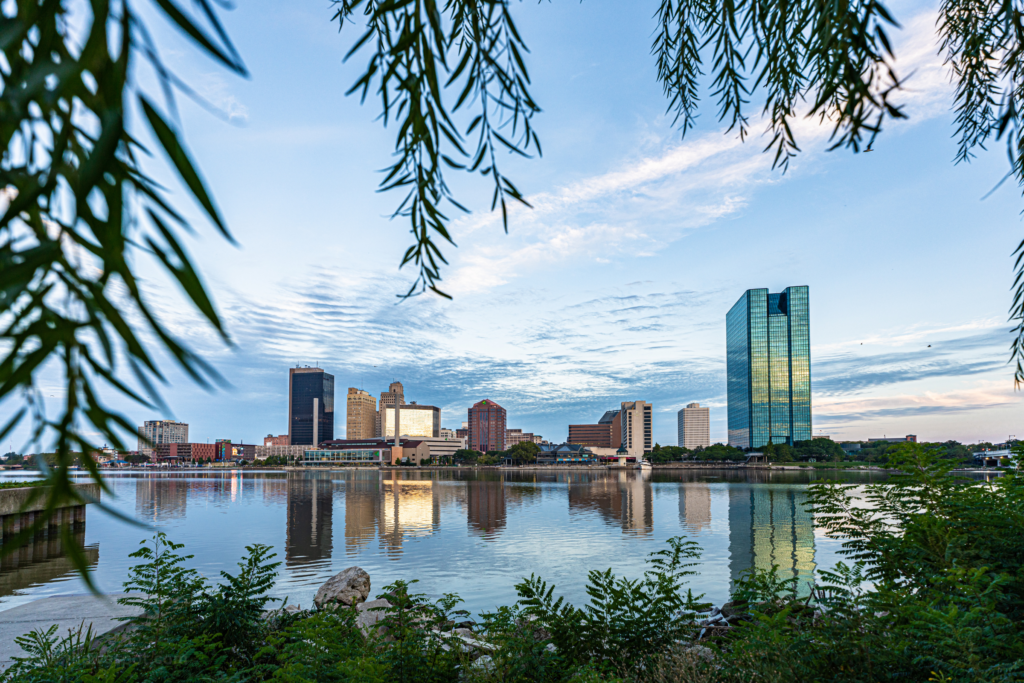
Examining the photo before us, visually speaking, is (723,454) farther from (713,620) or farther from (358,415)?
(713,620)

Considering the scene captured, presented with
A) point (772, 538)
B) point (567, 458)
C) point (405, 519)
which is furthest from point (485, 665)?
point (567, 458)

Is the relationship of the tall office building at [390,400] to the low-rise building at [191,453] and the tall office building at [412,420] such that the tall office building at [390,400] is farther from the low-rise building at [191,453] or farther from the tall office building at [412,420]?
the low-rise building at [191,453]

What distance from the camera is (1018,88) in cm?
274

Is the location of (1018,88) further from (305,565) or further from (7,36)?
(305,565)

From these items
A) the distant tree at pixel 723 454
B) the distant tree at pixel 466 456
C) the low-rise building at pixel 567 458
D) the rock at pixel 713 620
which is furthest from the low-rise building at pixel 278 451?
the rock at pixel 713 620

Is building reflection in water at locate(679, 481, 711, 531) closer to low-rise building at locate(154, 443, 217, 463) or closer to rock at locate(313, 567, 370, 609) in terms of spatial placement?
rock at locate(313, 567, 370, 609)

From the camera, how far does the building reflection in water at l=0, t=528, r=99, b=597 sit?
548 inches

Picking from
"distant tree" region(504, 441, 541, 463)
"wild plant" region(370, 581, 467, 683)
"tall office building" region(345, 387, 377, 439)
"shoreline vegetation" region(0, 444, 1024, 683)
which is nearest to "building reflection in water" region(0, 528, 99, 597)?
"shoreline vegetation" region(0, 444, 1024, 683)

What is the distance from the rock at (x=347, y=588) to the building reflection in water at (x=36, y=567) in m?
4.95

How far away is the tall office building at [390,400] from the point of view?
6791 inches

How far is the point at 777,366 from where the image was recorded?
130625 millimetres

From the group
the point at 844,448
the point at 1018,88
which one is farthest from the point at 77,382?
the point at 844,448

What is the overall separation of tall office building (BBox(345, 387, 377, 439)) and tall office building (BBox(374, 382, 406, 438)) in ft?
20.9

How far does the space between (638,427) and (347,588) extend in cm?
17896
